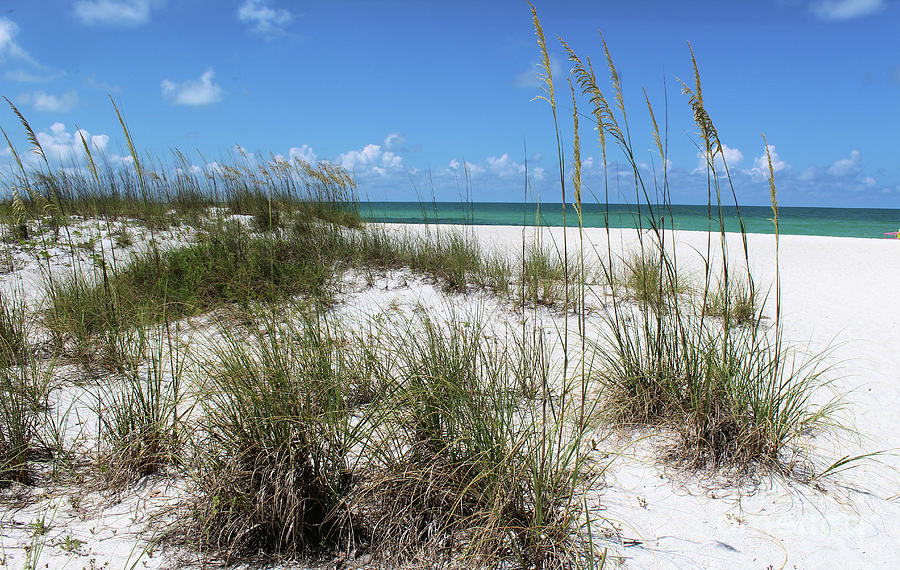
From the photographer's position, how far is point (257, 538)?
1.88m

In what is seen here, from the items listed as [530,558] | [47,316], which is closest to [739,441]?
[530,558]

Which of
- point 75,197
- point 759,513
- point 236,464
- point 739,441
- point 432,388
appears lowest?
point 759,513

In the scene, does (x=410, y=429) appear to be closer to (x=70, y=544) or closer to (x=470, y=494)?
(x=470, y=494)

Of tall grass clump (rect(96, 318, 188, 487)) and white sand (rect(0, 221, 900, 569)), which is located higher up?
tall grass clump (rect(96, 318, 188, 487))

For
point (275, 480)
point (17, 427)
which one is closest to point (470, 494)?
point (275, 480)

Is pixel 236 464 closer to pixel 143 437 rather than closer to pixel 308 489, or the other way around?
pixel 308 489

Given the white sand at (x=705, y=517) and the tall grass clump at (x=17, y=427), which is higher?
the tall grass clump at (x=17, y=427)

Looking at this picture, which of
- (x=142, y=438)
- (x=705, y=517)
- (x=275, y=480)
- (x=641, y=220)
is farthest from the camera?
(x=641, y=220)

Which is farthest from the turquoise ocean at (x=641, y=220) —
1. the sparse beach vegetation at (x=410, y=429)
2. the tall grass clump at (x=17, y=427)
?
the tall grass clump at (x=17, y=427)

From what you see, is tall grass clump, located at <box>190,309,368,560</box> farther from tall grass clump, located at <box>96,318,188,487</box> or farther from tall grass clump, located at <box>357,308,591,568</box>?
tall grass clump, located at <box>96,318,188,487</box>

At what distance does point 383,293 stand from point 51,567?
3655 millimetres

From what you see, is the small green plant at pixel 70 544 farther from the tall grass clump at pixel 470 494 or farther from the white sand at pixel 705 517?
the tall grass clump at pixel 470 494

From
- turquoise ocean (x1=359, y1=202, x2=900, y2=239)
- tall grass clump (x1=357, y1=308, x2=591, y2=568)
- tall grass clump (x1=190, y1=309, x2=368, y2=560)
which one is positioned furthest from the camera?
turquoise ocean (x1=359, y1=202, x2=900, y2=239)

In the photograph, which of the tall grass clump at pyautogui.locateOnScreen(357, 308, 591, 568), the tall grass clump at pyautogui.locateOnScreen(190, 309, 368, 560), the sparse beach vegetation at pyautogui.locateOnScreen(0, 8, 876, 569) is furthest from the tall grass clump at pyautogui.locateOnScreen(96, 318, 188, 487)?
the tall grass clump at pyautogui.locateOnScreen(357, 308, 591, 568)
